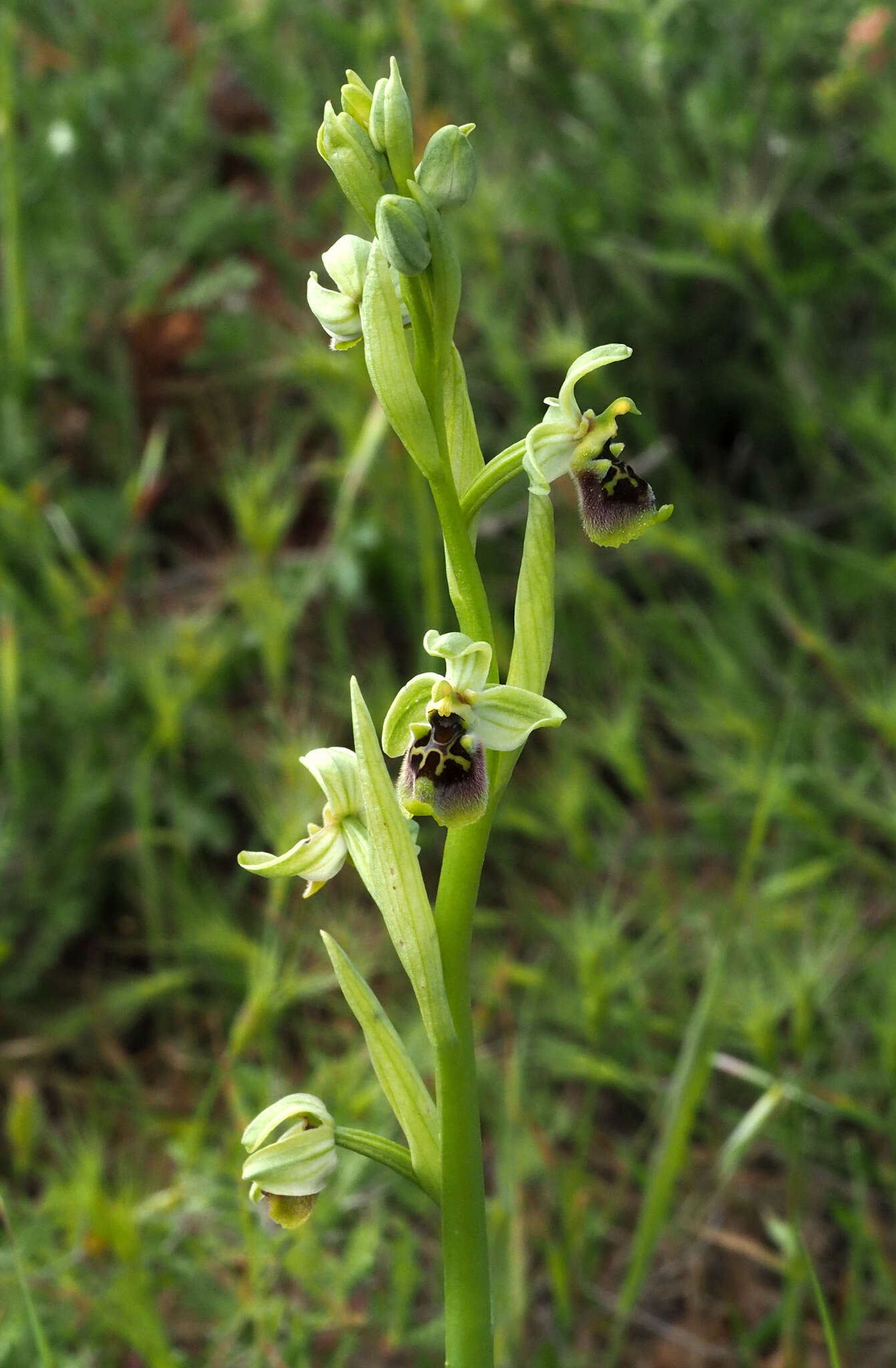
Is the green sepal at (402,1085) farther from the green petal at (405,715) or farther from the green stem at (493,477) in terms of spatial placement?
the green stem at (493,477)

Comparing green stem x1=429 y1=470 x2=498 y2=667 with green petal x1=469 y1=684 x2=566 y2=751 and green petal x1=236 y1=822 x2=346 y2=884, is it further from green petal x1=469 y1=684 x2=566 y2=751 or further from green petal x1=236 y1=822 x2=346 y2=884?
green petal x1=236 y1=822 x2=346 y2=884

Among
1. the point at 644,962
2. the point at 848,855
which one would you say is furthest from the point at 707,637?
the point at 644,962

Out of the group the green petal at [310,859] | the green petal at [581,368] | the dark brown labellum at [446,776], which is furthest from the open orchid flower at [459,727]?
the green petal at [581,368]

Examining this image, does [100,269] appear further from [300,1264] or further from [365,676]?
[300,1264]

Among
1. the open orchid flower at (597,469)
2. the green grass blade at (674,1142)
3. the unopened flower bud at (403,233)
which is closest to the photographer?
the unopened flower bud at (403,233)

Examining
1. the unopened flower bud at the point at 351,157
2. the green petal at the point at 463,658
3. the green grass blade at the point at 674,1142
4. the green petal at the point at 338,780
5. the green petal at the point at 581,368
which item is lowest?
the green grass blade at the point at 674,1142

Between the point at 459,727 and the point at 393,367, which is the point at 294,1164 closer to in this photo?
the point at 459,727

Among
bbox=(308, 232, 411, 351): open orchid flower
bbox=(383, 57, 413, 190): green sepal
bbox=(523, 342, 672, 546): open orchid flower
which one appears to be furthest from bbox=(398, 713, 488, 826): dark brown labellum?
bbox=(383, 57, 413, 190): green sepal

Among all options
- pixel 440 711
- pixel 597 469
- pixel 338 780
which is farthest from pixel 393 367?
pixel 338 780
